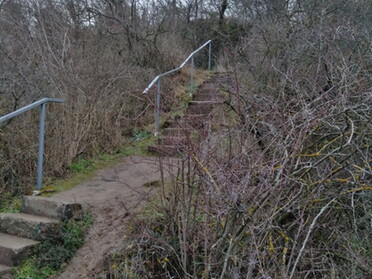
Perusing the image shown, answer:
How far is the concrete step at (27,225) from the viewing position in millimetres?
4484

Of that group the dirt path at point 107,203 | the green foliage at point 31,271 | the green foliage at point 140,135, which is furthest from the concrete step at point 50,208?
the green foliage at point 140,135

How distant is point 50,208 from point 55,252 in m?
0.70

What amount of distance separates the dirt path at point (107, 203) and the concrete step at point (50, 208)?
0.75ft

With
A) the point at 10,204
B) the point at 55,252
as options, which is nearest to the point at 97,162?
the point at 10,204

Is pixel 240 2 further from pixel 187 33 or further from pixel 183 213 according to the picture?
pixel 183 213

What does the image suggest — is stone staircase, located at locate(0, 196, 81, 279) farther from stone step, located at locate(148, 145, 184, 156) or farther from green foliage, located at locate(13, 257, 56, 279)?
stone step, located at locate(148, 145, 184, 156)

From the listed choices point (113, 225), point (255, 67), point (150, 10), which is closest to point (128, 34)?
point (150, 10)

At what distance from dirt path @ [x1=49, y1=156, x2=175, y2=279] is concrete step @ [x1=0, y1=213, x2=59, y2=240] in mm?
418

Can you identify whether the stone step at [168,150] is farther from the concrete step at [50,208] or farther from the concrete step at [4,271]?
the concrete step at [4,271]

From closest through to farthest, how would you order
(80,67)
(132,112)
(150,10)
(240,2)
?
(80,67) < (132,112) < (150,10) < (240,2)

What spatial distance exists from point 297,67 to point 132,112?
3458 mm

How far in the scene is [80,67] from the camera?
302 inches

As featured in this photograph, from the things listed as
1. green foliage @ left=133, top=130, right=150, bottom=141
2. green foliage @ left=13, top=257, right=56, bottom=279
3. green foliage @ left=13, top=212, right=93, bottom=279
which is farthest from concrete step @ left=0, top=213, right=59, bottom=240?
green foliage @ left=133, top=130, right=150, bottom=141

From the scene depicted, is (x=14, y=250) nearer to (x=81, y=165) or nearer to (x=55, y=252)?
(x=55, y=252)
